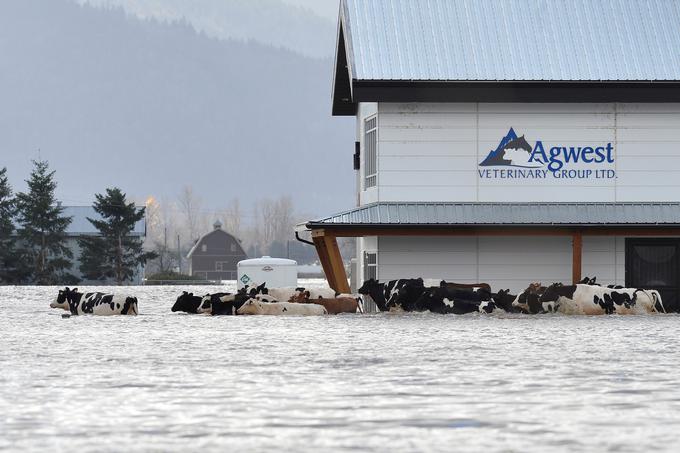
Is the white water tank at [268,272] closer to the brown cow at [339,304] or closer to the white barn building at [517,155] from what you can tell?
the white barn building at [517,155]

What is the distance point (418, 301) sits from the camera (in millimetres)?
41344

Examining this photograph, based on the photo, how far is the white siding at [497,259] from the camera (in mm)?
44875

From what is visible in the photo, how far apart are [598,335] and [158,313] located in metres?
18.7

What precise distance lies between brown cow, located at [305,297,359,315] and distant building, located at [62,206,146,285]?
7541cm

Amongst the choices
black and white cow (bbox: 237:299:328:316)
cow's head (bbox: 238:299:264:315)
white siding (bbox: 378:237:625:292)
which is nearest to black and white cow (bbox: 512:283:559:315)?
white siding (bbox: 378:237:625:292)

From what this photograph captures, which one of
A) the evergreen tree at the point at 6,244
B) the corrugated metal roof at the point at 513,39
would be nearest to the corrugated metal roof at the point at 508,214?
the corrugated metal roof at the point at 513,39

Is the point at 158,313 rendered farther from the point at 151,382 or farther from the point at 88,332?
the point at 151,382

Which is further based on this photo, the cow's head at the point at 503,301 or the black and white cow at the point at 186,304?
the black and white cow at the point at 186,304

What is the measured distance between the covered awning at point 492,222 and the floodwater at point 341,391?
42.7ft

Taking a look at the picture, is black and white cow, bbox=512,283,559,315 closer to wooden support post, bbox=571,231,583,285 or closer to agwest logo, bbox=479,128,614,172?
wooden support post, bbox=571,231,583,285

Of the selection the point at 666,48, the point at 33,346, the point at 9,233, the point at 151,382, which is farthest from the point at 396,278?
the point at 9,233

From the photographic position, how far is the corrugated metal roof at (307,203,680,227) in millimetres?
42781

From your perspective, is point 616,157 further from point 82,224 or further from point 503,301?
point 82,224

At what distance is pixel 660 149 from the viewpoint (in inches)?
1797
